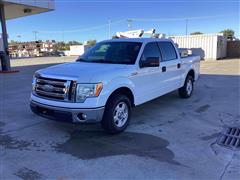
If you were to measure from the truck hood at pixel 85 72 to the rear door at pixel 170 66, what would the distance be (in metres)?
1.68

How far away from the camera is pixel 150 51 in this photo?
5836 mm

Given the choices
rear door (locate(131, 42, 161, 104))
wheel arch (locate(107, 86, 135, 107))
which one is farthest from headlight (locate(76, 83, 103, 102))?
rear door (locate(131, 42, 161, 104))

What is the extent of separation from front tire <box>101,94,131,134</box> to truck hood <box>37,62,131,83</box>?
48 centimetres

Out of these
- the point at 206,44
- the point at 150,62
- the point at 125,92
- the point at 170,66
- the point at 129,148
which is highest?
the point at 206,44

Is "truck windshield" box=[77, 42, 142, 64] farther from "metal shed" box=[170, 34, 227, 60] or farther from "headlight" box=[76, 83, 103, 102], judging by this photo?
"metal shed" box=[170, 34, 227, 60]

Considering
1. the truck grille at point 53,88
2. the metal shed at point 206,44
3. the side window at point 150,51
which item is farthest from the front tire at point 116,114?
the metal shed at point 206,44

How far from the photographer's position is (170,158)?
3.78 m

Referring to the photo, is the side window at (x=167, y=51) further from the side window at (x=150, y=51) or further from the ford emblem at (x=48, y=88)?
the ford emblem at (x=48, y=88)

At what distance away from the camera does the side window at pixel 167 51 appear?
6.36 metres

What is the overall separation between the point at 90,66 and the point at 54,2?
13.5 metres

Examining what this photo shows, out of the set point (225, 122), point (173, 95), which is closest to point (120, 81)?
point (225, 122)

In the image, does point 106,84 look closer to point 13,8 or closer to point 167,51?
point 167,51

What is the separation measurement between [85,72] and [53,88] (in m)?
0.63

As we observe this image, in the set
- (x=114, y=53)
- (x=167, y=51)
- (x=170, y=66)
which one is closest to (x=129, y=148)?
(x=114, y=53)
